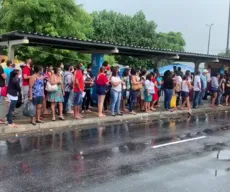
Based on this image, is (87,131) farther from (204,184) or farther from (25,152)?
(204,184)

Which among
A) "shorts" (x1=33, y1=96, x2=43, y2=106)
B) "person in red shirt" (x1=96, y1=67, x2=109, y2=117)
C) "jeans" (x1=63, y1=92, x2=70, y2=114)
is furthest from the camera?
"person in red shirt" (x1=96, y1=67, x2=109, y2=117)

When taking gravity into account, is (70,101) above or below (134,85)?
below

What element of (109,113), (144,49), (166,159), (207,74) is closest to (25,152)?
(166,159)

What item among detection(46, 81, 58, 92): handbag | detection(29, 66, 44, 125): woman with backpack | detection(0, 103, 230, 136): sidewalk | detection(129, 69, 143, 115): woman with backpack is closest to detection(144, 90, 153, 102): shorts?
detection(129, 69, 143, 115): woman with backpack

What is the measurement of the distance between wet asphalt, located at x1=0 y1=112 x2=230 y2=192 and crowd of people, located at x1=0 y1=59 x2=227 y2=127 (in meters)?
1.25

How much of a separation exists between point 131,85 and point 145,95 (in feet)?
2.97

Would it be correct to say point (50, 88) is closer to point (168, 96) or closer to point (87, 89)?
point (87, 89)

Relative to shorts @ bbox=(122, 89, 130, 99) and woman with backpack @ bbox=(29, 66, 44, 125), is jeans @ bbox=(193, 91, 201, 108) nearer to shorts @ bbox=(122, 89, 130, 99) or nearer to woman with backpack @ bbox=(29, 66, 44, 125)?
shorts @ bbox=(122, 89, 130, 99)

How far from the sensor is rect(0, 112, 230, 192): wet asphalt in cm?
580

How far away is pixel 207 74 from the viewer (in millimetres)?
17750

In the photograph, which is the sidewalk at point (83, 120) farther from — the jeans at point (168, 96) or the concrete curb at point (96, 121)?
the jeans at point (168, 96)

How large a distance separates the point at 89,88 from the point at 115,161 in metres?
5.96

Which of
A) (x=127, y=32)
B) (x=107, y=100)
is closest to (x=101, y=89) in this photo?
(x=107, y=100)

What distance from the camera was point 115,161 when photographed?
7.25 meters
